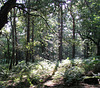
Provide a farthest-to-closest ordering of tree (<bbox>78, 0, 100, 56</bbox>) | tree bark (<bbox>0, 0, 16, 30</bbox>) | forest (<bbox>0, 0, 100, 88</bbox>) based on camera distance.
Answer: tree (<bbox>78, 0, 100, 56</bbox>), forest (<bbox>0, 0, 100, 88</bbox>), tree bark (<bbox>0, 0, 16, 30</bbox>)

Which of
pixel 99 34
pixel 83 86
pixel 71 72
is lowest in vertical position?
pixel 83 86

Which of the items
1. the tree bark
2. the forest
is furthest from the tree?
the tree bark

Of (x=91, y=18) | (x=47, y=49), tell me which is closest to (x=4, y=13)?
(x=47, y=49)

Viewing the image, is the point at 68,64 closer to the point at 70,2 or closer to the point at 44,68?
the point at 44,68

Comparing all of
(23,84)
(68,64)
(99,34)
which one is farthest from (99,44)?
(23,84)

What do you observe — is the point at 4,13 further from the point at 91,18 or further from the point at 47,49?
the point at 91,18

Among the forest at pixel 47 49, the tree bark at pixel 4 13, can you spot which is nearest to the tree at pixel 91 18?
the forest at pixel 47 49

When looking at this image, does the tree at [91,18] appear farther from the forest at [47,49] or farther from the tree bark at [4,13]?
the tree bark at [4,13]

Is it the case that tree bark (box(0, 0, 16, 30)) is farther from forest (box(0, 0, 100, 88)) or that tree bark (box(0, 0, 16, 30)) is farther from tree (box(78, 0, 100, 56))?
tree (box(78, 0, 100, 56))

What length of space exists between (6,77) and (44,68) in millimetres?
2919

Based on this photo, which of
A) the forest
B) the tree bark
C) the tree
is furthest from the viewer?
the tree

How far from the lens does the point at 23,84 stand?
5.88 metres

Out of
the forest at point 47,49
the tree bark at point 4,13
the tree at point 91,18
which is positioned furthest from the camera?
the tree at point 91,18

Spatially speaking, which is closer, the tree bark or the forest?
the tree bark
